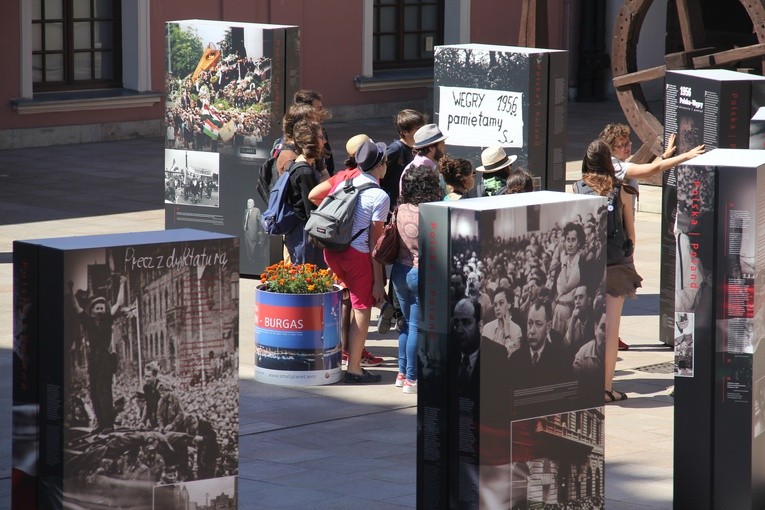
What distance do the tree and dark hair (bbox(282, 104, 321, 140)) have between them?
2150 millimetres

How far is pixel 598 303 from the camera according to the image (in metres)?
5.86

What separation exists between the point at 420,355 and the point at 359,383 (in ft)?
10.3

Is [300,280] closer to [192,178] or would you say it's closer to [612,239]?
[612,239]

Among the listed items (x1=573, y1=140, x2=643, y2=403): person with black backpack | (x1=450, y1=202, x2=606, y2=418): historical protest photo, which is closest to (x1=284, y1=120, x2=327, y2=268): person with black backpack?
(x1=573, y1=140, x2=643, y2=403): person with black backpack

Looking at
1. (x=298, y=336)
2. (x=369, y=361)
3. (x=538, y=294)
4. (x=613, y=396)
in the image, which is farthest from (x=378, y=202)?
(x=538, y=294)

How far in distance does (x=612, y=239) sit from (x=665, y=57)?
7420mm

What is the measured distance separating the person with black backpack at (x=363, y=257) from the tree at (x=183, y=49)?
330cm

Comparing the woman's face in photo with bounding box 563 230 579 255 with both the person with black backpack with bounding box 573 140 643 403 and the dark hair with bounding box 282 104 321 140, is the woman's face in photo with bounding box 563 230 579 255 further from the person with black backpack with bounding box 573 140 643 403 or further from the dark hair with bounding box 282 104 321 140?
the dark hair with bounding box 282 104 321 140

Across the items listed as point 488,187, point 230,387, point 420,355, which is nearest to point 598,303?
point 420,355

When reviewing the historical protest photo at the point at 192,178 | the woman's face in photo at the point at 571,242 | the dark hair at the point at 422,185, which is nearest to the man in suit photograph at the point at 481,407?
the woman's face in photo at the point at 571,242

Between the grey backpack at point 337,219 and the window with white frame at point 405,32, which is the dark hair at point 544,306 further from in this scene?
the window with white frame at point 405,32

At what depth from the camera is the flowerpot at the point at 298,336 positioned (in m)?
8.41

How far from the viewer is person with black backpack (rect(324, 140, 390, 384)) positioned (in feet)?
27.3

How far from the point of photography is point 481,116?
33.7 feet
